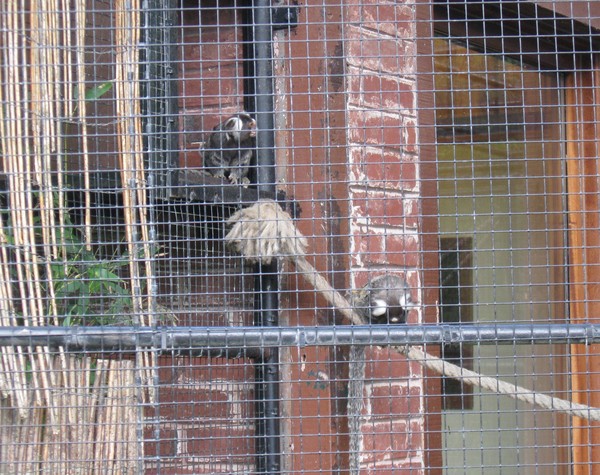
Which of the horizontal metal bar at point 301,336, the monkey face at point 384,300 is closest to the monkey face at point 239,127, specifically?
the monkey face at point 384,300

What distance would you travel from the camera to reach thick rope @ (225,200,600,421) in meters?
1.70

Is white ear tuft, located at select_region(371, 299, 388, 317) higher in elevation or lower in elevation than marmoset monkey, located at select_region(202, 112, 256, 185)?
lower

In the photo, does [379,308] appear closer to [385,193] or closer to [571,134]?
[385,193]

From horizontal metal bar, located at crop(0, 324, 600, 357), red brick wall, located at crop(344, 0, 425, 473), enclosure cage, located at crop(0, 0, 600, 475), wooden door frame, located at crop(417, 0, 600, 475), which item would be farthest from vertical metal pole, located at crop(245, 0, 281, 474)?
wooden door frame, located at crop(417, 0, 600, 475)

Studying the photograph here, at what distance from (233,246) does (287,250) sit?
4.5 inches

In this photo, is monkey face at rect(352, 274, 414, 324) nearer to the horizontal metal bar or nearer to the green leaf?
the horizontal metal bar

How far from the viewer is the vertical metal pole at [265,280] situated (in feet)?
5.96

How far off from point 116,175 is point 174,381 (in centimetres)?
45

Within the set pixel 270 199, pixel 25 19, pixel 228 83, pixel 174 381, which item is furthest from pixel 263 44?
pixel 174 381

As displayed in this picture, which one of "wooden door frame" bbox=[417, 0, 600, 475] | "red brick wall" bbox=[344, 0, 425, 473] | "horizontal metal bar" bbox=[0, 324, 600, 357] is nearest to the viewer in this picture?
"horizontal metal bar" bbox=[0, 324, 600, 357]

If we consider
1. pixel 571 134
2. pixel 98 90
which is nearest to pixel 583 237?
pixel 571 134

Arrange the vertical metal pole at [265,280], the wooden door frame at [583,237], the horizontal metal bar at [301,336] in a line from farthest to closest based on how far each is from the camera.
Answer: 1. the wooden door frame at [583,237]
2. the vertical metal pole at [265,280]
3. the horizontal metal bar at [301,336]

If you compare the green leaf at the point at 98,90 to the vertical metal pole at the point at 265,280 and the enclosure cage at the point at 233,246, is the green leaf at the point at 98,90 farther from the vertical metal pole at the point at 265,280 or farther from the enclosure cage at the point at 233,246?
the vertical metal pole at the point at 265,280

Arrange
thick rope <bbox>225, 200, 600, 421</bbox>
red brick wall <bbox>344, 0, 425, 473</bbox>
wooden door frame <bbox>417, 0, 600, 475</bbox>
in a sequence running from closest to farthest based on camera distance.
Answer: thick rope <bbox>225, 200, 600, 421</bbox>, red brick wall <bbox>344, 0, 425, 473</bbox>, wooden door frame <bbox>417, 0, 600, 475</bbox>
